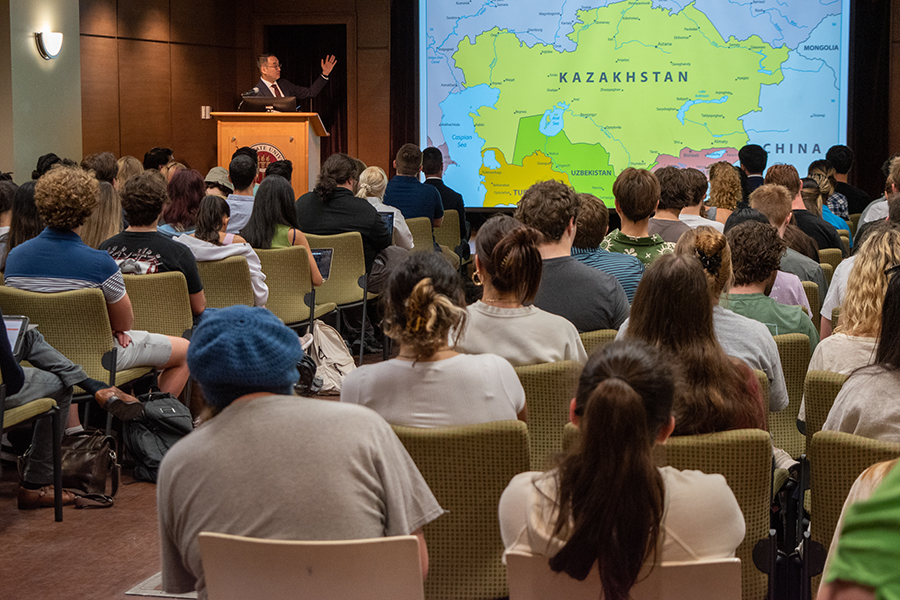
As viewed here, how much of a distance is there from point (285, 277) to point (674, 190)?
7.32 feet

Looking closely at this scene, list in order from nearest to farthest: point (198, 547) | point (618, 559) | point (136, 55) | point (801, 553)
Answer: point (618, 559) < point (198, 547) < point (801, 553) < point (136, 55)

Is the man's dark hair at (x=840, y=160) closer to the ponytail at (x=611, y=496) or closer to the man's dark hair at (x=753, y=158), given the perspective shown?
the man's dark hair at (x=753, y=158)

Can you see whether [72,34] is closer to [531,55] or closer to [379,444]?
[531,55]

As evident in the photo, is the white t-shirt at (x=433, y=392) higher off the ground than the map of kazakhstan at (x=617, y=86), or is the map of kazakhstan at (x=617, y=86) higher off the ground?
the map of kazakhstan at (x=617, y=86)

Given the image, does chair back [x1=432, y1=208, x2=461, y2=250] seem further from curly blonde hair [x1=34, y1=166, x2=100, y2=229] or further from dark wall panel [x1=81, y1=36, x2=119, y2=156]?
curly blonde hair [x1=34, y1=166, x2=100, y2=229]

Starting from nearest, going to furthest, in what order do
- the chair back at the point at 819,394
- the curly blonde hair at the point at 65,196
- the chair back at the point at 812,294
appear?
the chair back at the point at 819,394 → the curly blonde hair at the point at 65,196 → the chair back at the point at 812,294

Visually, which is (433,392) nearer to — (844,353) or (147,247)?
(844,353)

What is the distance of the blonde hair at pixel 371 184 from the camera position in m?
6.91

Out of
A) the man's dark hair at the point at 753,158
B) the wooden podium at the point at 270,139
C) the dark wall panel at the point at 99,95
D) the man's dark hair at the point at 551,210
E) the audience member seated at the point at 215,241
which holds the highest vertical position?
the dark wall panel at the point at 99,95

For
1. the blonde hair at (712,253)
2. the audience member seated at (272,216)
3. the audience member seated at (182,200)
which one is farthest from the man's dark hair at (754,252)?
the audience member seated at (182,200)

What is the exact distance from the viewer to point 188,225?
535 centimetres

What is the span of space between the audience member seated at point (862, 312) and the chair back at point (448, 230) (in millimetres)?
4904

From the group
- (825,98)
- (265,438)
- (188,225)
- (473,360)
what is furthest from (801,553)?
(825,98)

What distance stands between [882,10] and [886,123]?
1149 millimetres
